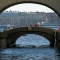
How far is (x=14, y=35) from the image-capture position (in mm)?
35156

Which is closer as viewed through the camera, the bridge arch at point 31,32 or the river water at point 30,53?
the river water at point 30,53

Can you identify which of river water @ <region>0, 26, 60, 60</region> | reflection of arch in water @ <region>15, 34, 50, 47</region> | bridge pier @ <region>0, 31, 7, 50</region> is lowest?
reflection of arch in water @ <region>15, 34, 50, 47</region>

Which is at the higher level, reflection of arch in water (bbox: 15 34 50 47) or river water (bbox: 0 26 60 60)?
river water (bbox: 0 26 60 60)

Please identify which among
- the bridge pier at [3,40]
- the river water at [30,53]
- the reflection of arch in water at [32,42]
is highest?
the bridge pier at [3,40]

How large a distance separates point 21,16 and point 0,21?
26.6 feet

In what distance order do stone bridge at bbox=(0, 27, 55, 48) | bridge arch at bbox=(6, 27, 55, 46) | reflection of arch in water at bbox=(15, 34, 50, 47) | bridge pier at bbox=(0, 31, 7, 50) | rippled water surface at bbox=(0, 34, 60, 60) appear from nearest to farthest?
rippled water surface at bbox=(0, 34, 60, 60), bridge pier at bbox=(0, 31, 7, 50), stone bridge at bbox=(0, 27, 55, 48), bridge arch at bbox=(6, 27, 55, 46), reflection of arch in water at bbox=(15, 34, 50, 47)

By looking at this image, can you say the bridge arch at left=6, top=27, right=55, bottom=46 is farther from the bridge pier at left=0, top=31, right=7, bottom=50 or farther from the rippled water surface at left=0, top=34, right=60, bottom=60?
the rippled water surface at left=0, top=34, right=60, bottom=60

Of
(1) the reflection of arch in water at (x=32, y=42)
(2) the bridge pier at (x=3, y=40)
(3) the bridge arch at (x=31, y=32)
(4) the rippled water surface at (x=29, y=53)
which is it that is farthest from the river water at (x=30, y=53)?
(1) the reflection of arch in water at (x=32, y=42)

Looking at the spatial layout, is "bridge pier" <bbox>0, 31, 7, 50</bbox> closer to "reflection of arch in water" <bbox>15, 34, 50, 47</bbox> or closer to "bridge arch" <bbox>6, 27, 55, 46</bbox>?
"bridge arch" <bbox>6, 27, 55, 46</bbox>

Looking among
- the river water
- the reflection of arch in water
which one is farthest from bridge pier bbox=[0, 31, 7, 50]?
the reflection of arch in water

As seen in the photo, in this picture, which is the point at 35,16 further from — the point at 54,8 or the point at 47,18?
the point at 54,8

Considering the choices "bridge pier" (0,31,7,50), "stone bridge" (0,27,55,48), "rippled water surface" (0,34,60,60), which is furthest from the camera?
"stone bridge" (0,27,55,48)

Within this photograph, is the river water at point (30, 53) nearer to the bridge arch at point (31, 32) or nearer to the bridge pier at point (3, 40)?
the bridge pier at point (3, 40)

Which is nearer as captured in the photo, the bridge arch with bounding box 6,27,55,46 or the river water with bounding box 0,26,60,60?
the river water with bounding box 0,26,60,60
